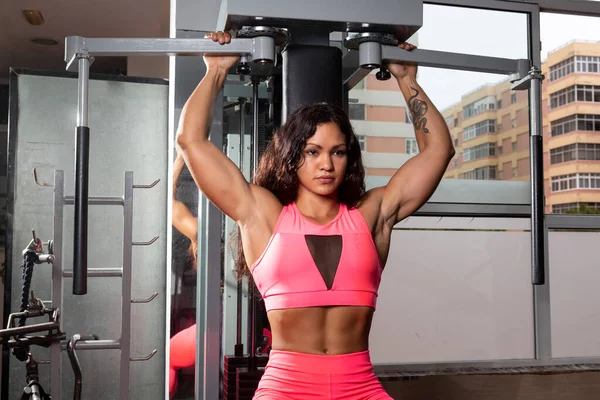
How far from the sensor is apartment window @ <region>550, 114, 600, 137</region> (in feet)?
11.2

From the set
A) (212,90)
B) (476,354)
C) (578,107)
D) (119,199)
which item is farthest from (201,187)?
(578,107)

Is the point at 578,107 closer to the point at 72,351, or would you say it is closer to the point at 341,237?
the point at 341,237

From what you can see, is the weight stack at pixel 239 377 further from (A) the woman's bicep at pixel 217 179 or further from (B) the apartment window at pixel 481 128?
(B) the apartment window at pixel 481 128

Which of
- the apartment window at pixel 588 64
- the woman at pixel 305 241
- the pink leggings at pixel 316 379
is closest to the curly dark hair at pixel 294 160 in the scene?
the woman at pixel 305 241

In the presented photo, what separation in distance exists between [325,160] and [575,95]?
2.45 m

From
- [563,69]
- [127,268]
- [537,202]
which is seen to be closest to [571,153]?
[563,69]

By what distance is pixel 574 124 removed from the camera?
3.42 metres

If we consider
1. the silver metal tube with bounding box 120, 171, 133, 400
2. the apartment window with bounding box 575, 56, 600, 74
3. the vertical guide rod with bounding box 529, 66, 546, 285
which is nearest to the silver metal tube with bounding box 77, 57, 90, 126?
the vertical guide rod with bounding box 529, 66, 546, 285

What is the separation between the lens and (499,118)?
3.38 m

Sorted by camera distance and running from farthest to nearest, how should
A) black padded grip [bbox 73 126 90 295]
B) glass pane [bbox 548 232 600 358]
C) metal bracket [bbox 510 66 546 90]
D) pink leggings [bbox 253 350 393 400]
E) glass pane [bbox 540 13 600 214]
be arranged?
glass pane [bbox 540 13 600 214] → glass pane [bbox 548 232 600 358] → metal bracket [bbox 510 66 546 90] → pink leggings [bbox 253 350 393 400] → black padded grip [bbox 73 126 90 295]

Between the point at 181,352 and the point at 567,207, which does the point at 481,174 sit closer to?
the point at 567,207

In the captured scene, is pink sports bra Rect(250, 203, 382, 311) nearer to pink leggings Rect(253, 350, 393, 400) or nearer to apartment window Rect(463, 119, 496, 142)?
pink leggings Rect(253, 350, 393, 400)

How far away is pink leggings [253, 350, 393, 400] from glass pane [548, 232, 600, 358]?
83.4 inches

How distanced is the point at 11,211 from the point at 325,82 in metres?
2.18
